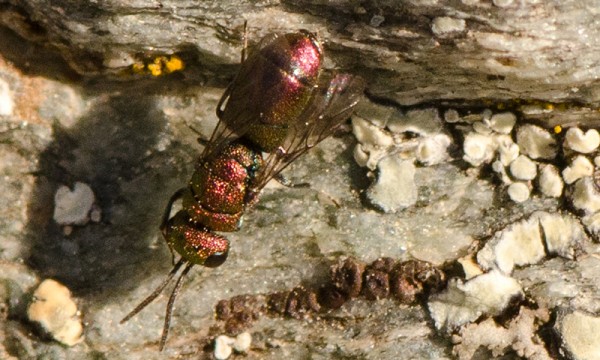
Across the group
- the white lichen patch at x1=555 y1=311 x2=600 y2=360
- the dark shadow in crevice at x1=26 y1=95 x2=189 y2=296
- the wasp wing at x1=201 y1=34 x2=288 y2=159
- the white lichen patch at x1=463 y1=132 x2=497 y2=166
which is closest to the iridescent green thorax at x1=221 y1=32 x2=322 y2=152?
the wasp wing at x1=201 y1=34 x2=288 y2=159

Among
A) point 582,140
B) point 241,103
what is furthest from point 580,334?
point 241,103

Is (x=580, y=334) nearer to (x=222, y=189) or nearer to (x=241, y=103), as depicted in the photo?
(x=222, y=189)

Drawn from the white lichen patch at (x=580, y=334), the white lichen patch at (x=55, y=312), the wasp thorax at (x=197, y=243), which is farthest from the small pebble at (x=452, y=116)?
the white lichen patch at (x=55, y=312)

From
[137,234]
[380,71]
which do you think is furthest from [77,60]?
[380,71]

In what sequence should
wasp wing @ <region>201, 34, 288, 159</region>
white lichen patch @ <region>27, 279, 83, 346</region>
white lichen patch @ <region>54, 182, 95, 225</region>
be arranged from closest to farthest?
wasp wing @ <region>201, 34, 288, 159</region>, white lichen patch @ <region>27, 279, 83, 346</region>, white lichen patch @ <region>54, 182, 95, 225</region>

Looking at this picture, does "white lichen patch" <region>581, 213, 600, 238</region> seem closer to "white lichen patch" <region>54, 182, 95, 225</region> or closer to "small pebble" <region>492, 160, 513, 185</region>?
"small pebble" <region>492, 160, 513, 185</region>

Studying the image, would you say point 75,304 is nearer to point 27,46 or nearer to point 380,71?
point 27,46

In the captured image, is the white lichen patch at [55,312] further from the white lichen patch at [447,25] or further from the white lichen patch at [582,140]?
the white lichen patch at [582,140]
